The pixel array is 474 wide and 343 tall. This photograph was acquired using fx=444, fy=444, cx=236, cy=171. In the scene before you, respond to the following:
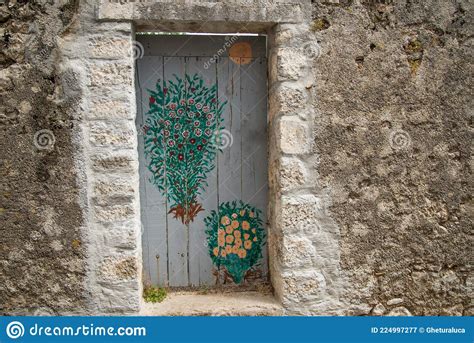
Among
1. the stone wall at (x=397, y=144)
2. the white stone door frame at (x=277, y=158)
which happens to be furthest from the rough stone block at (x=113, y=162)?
the stone wall at (x=397, y=144)

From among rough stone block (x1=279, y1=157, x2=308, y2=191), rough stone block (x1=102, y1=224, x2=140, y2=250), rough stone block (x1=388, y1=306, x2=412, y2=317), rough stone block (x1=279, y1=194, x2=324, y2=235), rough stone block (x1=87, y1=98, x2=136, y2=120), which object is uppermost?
rough stone block (x1=87, y1=98, x2=136, y2=120)

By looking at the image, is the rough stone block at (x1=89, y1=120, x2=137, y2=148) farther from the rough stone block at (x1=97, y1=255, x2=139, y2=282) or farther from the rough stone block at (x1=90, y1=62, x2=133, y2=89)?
the rough stone block at (x1=97, y1=255, x2=139, y2=282)

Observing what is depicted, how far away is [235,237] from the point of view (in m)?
3.09

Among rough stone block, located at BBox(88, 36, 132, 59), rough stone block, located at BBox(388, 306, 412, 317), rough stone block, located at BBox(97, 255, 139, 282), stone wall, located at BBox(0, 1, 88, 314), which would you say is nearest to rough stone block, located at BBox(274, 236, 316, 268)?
rough stone block, located at BBox(388, 306, 412, 317)

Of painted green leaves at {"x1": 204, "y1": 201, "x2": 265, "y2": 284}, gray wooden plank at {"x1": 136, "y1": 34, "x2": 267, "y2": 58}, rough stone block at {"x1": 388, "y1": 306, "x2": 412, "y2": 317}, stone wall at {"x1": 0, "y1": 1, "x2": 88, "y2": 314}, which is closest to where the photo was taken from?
stone wall at {"x1": 0, "y1": 1, "x2": 88, "y2": 314}

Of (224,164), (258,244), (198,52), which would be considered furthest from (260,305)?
(198,52)

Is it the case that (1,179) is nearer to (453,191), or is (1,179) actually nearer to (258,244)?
(258,244)

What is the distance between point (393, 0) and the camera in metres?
2.72

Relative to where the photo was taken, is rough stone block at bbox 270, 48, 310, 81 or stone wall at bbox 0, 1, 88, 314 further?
rough stone block at bbox 270, 48, 310, 81

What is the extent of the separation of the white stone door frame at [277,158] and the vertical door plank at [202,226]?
29cm

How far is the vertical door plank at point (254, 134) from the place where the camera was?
3.04 metres

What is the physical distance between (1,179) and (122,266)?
864 mm

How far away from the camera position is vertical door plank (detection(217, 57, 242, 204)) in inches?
119

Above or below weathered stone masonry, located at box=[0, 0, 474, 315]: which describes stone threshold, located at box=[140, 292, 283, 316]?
below
